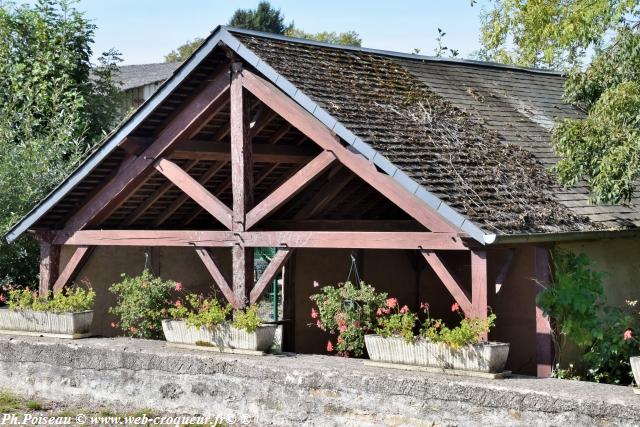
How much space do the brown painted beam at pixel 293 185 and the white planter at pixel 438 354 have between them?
1760 millimetres

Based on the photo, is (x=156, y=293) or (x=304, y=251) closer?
(x=156, y=293)

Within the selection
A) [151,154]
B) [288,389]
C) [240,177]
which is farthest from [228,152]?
[288,389]

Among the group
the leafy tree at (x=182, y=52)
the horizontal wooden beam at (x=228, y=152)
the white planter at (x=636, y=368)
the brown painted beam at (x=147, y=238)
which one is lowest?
the white planter at (x=636, y=368)

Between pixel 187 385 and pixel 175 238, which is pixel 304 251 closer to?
pixel 175 238

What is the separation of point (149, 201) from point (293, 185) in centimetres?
332

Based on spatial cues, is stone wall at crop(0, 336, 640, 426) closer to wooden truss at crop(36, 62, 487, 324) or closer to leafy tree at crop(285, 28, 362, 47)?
wooden truss at crop(36, 62, 487, 324)

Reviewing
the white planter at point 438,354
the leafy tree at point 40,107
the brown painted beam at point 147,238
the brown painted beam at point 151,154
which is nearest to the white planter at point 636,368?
the white planter at point 438,354

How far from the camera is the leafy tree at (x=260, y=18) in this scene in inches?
2100

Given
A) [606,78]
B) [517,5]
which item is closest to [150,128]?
[606,78]

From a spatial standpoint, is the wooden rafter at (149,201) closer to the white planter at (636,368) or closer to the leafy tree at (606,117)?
the leafy tree at (606,117)

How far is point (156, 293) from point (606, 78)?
5567 millimetres

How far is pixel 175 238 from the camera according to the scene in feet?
38.1

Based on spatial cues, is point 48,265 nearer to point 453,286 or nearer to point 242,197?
point 242,197

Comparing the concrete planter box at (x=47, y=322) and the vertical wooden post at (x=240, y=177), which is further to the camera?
the concrete planter box at (x=47, y=322)
